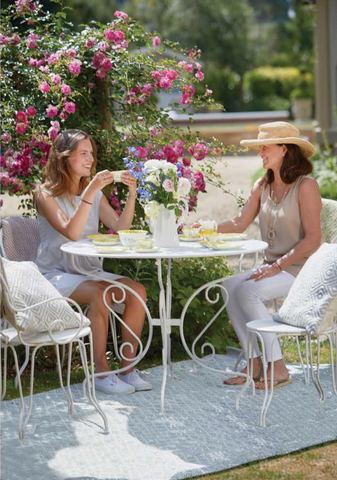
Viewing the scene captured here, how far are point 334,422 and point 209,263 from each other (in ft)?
5.66

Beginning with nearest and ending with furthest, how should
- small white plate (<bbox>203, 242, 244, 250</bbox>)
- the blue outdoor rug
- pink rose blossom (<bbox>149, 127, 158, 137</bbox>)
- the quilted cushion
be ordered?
the blue outdoor rug, the quilted cushion, small white plate (<bbox>203, 242, 244, 250</bbox>), pink rose blossom (<bbox>149, 127, 158, 137</bbox>)

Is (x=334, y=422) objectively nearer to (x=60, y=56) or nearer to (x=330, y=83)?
(x=60, y=56)

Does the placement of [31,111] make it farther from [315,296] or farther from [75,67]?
[315,296]

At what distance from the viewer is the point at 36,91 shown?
500 cm

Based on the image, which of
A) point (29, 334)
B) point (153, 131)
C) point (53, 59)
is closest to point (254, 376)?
point (29, 334)

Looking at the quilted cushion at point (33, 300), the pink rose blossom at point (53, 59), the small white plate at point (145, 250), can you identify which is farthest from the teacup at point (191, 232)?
the pink rose blossom at point (53, 59)

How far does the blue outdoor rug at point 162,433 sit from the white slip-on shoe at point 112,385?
2.0 inches

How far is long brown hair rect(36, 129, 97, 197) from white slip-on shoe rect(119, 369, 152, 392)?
97cm

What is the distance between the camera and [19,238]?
457 cm

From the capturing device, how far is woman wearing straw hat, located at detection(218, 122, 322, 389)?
14.1ft

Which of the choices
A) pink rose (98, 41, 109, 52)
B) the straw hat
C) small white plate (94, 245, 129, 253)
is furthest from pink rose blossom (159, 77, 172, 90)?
small white plate (94, 245, 129, 253)

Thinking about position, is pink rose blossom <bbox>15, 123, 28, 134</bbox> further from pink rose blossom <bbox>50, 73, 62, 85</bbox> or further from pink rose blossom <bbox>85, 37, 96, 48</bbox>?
pink rose blossom <bbox>85, 37, 96, 48</bbox>

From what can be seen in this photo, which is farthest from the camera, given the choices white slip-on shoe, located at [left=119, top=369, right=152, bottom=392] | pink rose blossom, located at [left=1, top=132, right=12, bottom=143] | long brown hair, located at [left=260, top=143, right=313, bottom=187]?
pink rose blossom, located at [left=1, top=132, right=12, bottom=143]

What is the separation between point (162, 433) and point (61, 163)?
1496mm
